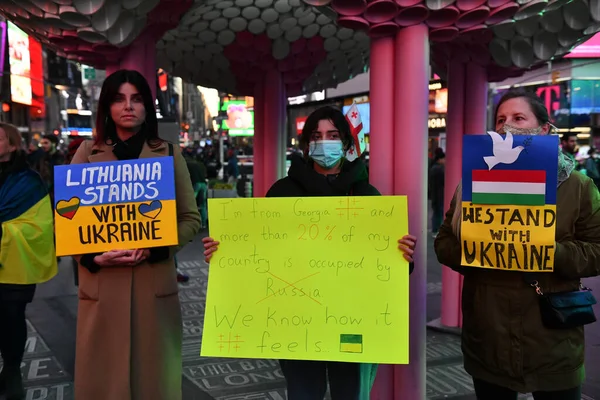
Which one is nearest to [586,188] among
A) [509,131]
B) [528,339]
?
[509,131]

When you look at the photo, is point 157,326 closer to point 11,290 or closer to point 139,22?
point 11,290

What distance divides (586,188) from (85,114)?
47.1 m

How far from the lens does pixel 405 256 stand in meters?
2.33

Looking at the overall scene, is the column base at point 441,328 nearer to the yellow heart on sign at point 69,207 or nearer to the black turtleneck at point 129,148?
the black turtleneck at point 129,148

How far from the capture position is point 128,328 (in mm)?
2373

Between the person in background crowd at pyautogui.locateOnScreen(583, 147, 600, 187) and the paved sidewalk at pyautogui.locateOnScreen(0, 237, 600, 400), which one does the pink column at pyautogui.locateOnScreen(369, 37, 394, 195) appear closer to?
the paved sidewalk at pyautogui.locateOnScreen(0, 237, 600, 400)

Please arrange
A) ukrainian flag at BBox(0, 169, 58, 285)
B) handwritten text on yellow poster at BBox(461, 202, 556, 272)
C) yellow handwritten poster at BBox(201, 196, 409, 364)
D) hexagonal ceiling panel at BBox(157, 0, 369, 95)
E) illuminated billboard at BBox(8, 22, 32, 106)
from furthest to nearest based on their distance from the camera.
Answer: illuminated billboard at BBox(8, 22, 32, 106)
hexagonal ceiling panel at BBox(157, 0, 369, 95)
ukrainian flag at BBox(0, 169, 58, 285)
yellow handwritten poster at BBox(201, 196, 409, 364)
handwritten text on yellow poster at BBox(461, 202, 556, 272)

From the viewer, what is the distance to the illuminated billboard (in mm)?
19634

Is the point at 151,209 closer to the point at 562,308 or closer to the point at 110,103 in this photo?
the point at 110,103

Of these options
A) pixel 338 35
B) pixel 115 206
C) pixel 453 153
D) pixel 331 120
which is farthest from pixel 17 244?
pixel 338 35

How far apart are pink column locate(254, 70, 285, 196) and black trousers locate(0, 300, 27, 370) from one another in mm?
3473

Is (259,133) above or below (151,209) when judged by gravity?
above

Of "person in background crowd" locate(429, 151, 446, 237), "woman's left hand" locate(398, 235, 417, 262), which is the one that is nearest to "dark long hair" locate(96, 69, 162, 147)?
"woman's left hand" locate(398, 235, 417, 262)

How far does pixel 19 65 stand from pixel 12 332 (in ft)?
67.3
